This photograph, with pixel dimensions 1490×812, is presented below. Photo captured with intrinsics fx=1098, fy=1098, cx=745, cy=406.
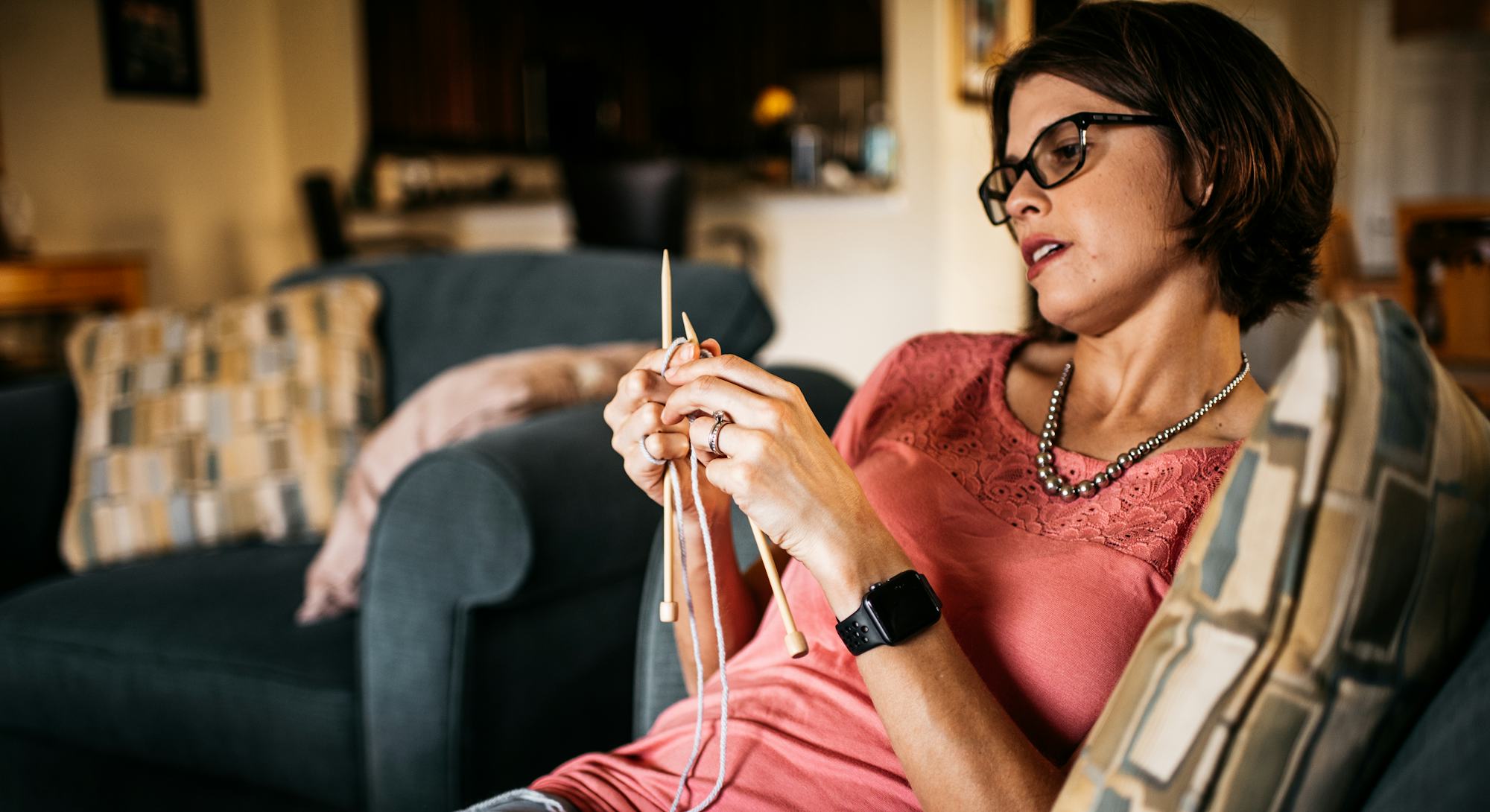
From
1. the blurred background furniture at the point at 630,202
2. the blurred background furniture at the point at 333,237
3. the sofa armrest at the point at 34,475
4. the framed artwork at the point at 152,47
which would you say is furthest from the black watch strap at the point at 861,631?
the framed artwork at the point at 152,47

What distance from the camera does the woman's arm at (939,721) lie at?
0.76 meters

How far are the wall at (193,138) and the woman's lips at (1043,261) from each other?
4767 mm

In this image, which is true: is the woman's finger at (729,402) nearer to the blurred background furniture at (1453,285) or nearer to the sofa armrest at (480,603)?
the sofa armrest at (480,603)

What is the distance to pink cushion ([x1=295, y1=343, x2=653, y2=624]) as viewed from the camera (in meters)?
1.60

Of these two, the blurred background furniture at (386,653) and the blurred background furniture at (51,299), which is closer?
the blurred background furniture at (386,653)

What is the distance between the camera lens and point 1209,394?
1.04 meters

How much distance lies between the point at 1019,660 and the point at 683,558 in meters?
0.28

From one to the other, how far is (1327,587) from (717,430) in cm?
42

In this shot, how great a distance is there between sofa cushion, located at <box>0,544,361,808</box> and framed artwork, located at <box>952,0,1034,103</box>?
11.1ft

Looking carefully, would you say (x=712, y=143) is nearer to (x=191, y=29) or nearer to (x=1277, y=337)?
(x=191, y=29)

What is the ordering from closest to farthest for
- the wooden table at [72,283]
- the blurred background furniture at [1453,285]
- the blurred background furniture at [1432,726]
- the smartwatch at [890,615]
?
1. the blurred background furniture at [1432,726]
2. the smartwatch at [890,615]
3. the blurred background furniture at [1453,285]
4. the wooden table at [72,283]

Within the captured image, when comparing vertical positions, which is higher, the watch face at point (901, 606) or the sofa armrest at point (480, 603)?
the watch face at point (901, 606)

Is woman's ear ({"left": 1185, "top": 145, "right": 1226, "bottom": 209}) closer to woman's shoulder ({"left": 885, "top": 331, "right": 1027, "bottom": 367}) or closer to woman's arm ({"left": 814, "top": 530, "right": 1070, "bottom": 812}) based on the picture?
woman's shoulder ({"left": 885, "top": 331, "right": 1027, "bottom": 367})

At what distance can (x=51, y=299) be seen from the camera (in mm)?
3932
